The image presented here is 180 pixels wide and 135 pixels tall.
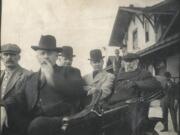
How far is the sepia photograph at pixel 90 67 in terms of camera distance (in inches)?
85.7

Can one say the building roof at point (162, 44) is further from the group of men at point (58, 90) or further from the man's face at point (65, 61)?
the man's face at point (65, 61)

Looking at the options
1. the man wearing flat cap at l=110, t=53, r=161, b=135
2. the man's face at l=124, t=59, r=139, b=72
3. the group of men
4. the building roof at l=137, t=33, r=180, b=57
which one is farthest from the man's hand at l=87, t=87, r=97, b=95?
the building roof at l=137, t=33, r=180, b=57

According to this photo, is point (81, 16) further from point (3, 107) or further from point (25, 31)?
point (3, 107)

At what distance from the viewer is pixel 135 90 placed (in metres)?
2.19

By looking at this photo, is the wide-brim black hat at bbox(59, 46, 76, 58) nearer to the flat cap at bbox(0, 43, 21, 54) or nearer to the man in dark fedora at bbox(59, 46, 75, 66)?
the man in dark fedora at bbox(59, 46, 75, 66)

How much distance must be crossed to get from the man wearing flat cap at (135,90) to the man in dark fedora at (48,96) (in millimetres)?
225

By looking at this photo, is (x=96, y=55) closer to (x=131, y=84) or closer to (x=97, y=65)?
(x=97, y=65)

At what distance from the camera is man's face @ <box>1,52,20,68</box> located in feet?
7.70

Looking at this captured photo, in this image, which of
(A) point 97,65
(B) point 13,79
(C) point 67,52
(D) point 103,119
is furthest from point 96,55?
(B) point 13,79

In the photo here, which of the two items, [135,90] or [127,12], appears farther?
[127,12]

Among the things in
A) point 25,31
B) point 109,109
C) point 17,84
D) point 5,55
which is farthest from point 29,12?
point 109,109

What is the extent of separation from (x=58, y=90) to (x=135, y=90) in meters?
0.45

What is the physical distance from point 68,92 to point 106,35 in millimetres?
444

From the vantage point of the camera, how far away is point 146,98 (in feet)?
7.09
